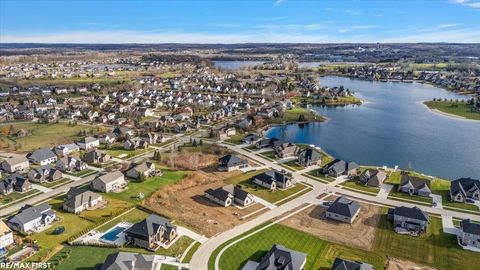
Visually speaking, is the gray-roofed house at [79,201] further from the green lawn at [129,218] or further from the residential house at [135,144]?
the residential house at [135,144]

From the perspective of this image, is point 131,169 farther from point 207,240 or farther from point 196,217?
point 207,240

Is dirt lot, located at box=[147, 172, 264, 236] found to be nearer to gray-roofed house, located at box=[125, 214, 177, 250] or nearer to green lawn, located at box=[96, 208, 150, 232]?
green lawn, located at box=[96, 208, 150, 232]

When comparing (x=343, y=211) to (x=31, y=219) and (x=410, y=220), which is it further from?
(x=31, y=219)

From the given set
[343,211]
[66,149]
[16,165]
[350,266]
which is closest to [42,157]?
[16,165]

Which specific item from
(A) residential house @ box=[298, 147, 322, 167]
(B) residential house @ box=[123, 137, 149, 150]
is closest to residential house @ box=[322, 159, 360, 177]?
(A) residential house @ box=[298, 147, 322, 167]

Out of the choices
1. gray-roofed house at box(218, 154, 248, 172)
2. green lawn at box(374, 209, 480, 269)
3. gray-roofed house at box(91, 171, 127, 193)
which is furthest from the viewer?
gray-roofed house at box(218, 154, 248, 172)

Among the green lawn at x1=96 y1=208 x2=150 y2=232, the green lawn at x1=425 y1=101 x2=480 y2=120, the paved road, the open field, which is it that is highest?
the green lawn at x1=425 y1=101 x2=480 y2=120
